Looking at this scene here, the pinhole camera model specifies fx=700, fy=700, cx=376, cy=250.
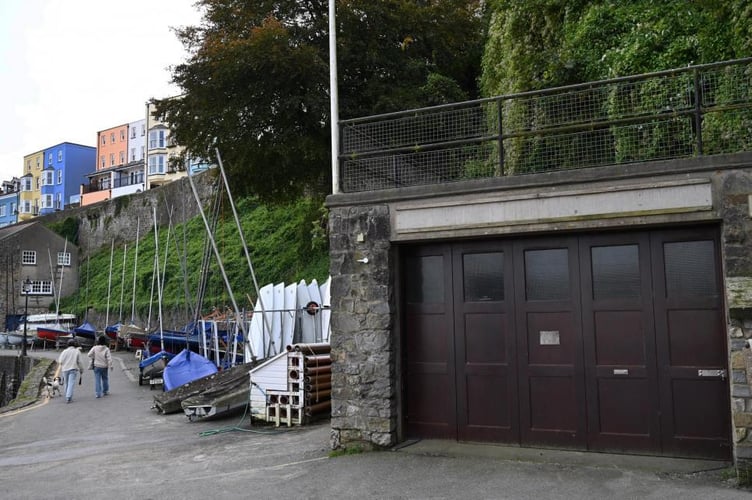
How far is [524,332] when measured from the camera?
8922 millimetres

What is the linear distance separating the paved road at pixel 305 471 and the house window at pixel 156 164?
72061mm

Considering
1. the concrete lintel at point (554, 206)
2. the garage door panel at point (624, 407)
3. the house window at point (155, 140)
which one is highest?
the house window at point (155, 140)

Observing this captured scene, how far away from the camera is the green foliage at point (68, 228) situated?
63.7 m

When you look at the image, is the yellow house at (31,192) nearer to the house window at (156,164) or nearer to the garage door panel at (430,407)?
the house window at (156,164)

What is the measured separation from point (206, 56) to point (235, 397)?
10937mm

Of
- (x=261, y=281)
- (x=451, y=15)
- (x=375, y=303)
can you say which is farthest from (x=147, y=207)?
(x=375, y=303)

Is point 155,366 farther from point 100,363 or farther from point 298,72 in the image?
point 298,72

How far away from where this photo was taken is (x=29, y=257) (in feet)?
192

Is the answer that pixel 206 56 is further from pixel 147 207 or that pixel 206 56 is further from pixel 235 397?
pixel 147 207

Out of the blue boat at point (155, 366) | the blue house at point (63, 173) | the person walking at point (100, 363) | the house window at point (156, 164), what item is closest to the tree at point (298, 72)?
the blue boat at point (155, 366)

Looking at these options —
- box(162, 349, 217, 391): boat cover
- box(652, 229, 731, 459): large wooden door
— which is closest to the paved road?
box(652, 229, 731, 459): large wooden door

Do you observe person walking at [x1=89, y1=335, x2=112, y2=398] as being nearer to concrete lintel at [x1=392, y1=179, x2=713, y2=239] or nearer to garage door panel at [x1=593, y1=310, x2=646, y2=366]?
concrete lintel at [x1=392, y1=179, x2=713, y2=239]

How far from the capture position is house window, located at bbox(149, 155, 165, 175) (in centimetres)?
8125

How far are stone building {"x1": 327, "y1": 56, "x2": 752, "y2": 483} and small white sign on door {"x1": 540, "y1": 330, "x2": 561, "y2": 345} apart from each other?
0.04 feet
